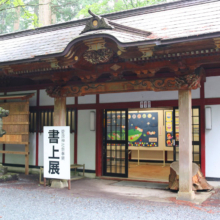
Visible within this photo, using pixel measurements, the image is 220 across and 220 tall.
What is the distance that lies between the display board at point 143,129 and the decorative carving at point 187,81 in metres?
6.70

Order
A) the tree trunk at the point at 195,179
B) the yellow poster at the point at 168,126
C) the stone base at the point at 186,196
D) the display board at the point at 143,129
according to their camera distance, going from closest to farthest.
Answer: the stone base at the point at 186,196 < the tree trunk at the point at 195,179 < the yellow poster at the point at 168,126 < the display board at the point at 143,129

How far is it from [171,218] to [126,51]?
326 centimetres

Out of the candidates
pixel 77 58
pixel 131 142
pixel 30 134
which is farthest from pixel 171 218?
pixel 131 142

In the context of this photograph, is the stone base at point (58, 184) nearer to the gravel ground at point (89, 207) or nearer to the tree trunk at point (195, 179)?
the gravel ground at point (89, 207)

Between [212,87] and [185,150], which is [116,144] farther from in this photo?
[212,87]

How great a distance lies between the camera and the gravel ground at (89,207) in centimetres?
518

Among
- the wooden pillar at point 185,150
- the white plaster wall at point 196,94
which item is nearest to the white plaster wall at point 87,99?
the white plaster wall at point 196,94

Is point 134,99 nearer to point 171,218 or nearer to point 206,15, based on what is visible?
point 206,15

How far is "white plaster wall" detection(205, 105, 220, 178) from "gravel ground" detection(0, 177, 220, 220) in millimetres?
687

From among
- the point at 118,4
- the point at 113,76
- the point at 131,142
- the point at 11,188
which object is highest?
the point at 118,4

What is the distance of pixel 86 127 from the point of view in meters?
9.26

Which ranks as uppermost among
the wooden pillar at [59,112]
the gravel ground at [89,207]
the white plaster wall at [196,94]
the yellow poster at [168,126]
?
the white plaster wall at [196,94]

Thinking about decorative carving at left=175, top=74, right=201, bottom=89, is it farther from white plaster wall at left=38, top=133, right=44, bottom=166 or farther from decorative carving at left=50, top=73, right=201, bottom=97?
white plaster wall at left=38, top=133, right=44, bottom=166

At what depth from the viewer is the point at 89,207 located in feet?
18.9
